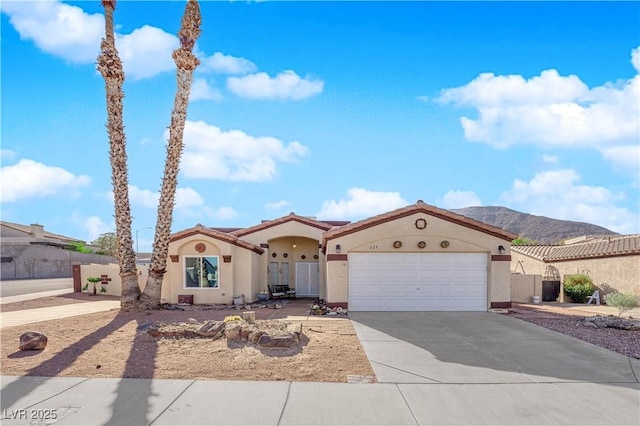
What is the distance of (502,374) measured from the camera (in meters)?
8.08

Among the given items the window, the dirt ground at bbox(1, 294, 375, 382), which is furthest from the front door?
the dirt ground at bbox(1, 294, 375, 382)

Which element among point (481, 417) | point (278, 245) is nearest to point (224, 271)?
point (278, 245)

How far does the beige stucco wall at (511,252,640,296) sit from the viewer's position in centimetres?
2030

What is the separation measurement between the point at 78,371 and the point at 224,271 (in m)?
11.9

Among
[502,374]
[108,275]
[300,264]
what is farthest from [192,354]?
[108,275]

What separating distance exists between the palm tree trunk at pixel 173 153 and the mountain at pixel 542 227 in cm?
6564

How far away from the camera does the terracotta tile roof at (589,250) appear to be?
2146 cm

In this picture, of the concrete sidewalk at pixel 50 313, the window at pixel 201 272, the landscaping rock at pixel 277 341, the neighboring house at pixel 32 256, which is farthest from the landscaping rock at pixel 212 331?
the neighboring house at pixel 32 256

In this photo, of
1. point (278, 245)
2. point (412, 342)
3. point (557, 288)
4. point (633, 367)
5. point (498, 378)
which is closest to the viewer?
point (498, 378)

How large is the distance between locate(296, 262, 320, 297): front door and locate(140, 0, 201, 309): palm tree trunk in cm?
1028

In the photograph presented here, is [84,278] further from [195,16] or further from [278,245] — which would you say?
[195,16]

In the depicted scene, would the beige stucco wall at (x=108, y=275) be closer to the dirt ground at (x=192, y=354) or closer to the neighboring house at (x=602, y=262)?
the dirt ground at (x=192, y=354)

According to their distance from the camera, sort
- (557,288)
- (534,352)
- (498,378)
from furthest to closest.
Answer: (557,288) → (534,352) → (498,378)

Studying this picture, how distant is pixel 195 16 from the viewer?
57.5ft
